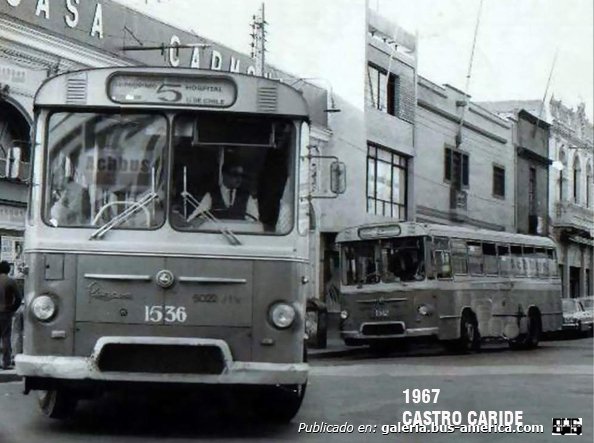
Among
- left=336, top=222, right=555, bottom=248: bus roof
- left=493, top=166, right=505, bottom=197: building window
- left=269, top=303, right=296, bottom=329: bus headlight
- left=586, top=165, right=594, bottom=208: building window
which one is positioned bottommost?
left=269, top=303, right=296, bottom=329: bus headlight

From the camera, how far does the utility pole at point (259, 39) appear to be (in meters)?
19.0

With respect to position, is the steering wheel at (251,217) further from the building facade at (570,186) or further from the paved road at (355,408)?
the building facade at (570,186)

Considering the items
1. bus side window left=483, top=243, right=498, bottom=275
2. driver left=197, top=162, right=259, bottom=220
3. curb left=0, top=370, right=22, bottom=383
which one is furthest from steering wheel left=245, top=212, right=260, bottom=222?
bus side window left=483, top=243, right=498, bottom=275

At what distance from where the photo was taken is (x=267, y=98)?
7980 mm

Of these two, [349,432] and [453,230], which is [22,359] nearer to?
[349,432]

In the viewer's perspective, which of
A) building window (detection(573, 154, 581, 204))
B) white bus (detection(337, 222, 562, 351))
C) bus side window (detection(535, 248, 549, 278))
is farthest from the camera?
building window (detection(573, 154, 581, 204))

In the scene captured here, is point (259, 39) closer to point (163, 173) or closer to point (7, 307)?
point (7, 307)

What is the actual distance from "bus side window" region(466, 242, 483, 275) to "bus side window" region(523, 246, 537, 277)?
90.8 inches

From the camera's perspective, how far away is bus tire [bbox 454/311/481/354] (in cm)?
2064

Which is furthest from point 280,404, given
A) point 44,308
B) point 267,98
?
point 267,98

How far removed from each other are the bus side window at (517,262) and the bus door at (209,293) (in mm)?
15931

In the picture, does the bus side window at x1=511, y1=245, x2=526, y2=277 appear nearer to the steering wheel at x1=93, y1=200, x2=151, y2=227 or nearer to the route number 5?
the route number 5

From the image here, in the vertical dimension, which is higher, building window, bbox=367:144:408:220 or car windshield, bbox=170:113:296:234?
building window, bbox=367:144:408:220

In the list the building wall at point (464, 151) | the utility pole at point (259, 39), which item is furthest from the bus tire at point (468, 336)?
the building wall at point (464, 151)
